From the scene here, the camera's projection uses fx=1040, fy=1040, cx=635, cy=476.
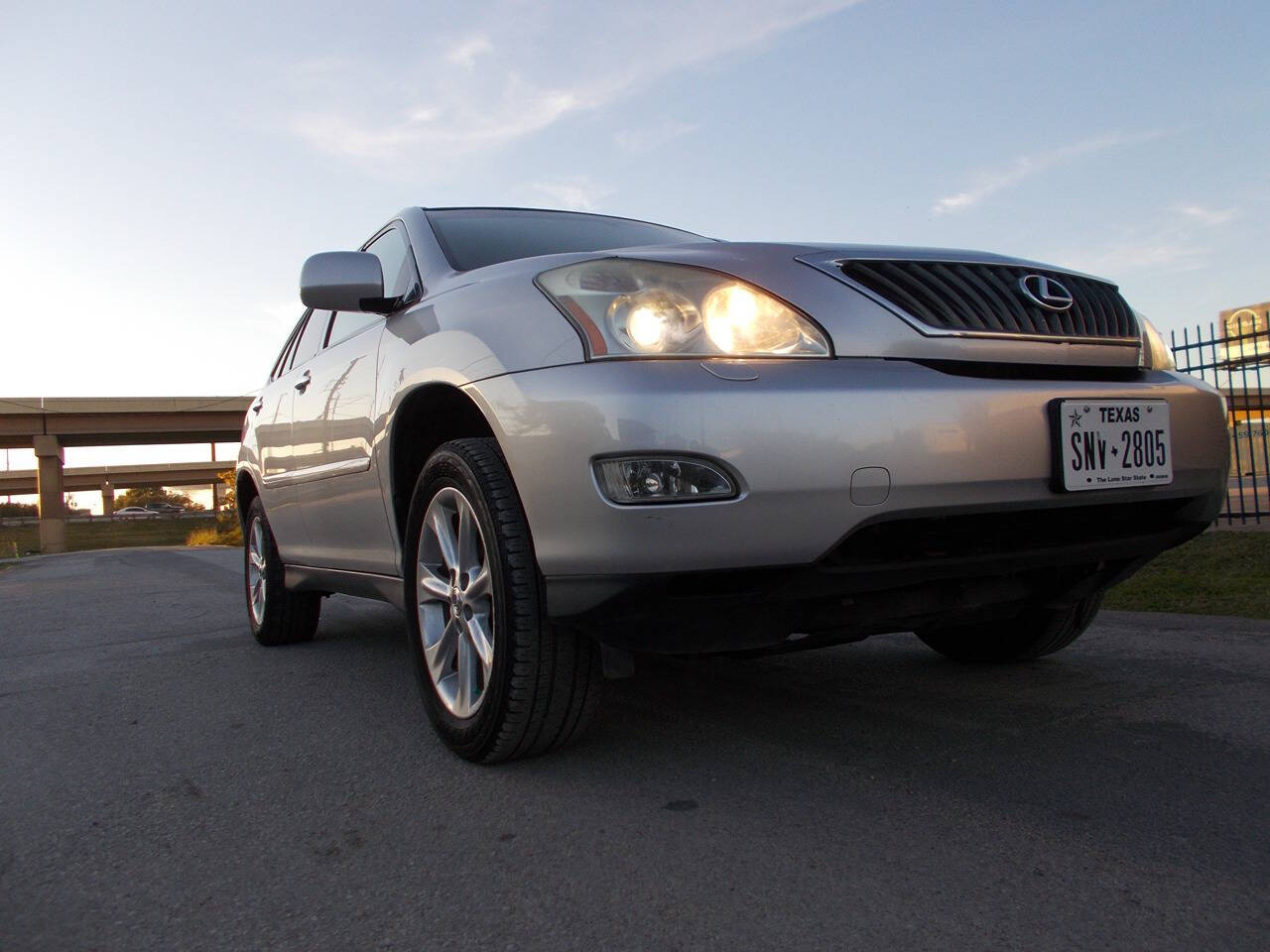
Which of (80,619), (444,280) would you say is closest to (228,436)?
(80,619)

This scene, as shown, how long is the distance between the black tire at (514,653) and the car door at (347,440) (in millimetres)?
797

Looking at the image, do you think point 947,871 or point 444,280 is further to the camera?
point 444,280

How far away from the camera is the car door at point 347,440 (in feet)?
11.0

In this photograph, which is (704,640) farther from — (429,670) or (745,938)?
(429,670)

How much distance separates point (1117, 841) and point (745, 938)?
0.79m

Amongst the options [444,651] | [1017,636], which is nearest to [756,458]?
[444,651]

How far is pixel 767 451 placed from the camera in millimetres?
2084

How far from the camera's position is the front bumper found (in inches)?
82.0

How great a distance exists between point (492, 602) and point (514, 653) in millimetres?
159

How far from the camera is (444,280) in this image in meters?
3.05

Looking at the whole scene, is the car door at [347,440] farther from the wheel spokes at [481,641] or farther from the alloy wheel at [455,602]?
the wheel spokes at [481,641]

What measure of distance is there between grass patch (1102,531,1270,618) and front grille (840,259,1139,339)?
2643 millimetres

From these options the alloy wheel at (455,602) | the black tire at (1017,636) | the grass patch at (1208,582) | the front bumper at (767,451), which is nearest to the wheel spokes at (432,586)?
the alloy wheel at (455,602)

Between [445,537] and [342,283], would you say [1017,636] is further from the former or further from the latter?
[342,283]
